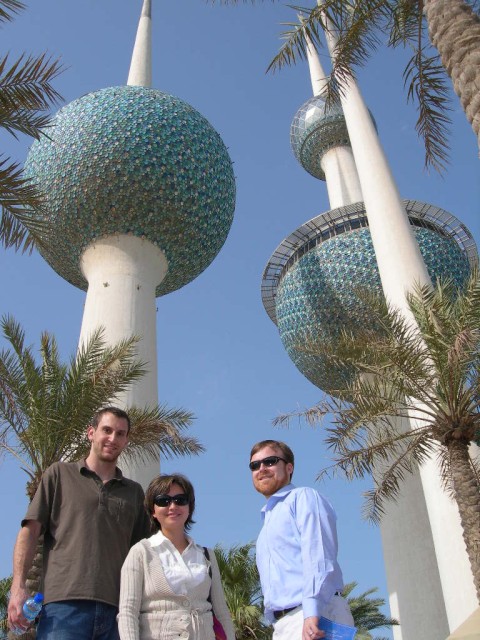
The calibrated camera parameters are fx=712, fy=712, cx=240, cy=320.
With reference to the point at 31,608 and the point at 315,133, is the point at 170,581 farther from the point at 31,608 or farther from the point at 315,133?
the point at 315,133

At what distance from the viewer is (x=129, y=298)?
63.0ft

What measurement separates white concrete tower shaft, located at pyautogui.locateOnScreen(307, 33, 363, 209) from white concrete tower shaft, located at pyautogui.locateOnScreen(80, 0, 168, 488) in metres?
12.1

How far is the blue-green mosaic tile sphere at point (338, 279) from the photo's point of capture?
2520cm

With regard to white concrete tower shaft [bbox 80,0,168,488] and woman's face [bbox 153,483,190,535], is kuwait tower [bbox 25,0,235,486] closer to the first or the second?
white concrete tower shaft [bbox 80,0,168,488]

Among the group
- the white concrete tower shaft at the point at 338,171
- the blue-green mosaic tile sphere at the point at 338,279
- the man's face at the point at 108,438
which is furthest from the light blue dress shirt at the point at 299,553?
the white concrete tower shaft at the point at 338,171

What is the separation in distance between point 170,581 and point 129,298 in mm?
16164

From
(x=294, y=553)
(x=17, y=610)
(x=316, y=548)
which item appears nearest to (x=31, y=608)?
(x=17, y=610)

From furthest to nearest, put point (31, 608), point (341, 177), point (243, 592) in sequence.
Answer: point (341, 177), point (243, 592), point (31, 608)

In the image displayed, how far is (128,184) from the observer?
21188 mm

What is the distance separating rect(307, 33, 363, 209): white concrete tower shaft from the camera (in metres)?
31.0

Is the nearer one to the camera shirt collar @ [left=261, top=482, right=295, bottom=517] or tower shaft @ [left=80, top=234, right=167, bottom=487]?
shirt collar @ [left=261, top=482, right=295, bottom=517]

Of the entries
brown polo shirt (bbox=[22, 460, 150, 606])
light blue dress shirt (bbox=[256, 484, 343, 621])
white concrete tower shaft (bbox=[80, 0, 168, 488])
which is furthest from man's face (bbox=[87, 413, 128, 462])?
white concrete tower shaft (bbox=[80, 0, 168, 488])

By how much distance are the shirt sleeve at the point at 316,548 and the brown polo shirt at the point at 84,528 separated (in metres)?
0.97

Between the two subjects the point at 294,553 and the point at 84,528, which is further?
the point at 84,528
